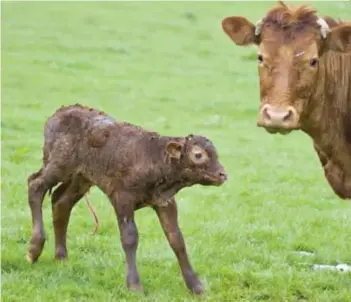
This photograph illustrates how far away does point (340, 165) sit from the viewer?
7.82 meters

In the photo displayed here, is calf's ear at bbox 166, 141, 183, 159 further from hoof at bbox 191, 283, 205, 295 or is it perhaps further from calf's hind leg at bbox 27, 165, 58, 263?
calf's hind leg at bbox 27, 165, 58, 263

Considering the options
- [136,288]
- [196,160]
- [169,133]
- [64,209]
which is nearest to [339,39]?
[196,160]

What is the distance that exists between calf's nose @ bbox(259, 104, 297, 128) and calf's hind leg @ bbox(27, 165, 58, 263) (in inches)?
83.9

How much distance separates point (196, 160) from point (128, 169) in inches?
22.3

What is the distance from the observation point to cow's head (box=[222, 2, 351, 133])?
6527mm

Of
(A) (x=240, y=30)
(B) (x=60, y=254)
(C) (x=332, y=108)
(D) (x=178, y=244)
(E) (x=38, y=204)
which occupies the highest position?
(A) (x=240, y=30)

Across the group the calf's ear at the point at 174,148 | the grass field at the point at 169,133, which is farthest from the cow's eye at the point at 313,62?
the grass field at the point at 169,133

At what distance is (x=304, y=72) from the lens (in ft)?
22.0

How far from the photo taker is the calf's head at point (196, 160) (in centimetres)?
706

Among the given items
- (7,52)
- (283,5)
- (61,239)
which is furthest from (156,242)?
(7,52)

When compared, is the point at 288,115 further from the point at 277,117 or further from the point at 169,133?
the point at 169,133

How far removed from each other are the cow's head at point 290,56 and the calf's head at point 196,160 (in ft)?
2.17

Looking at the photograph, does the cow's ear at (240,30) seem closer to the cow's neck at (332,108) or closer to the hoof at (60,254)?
the cow's neck at (332,108)

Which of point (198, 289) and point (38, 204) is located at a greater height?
point (38, 204)
